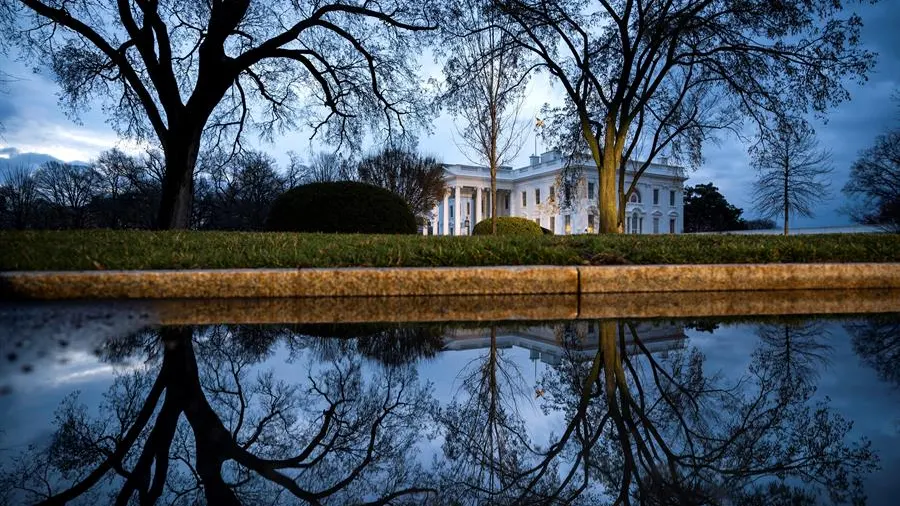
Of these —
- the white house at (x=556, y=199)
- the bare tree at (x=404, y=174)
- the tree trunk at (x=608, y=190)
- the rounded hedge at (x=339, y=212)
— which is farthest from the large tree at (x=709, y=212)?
the rounded hedge at (x=339, y=212)

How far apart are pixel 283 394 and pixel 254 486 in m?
0.89

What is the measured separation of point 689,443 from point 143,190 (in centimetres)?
4336

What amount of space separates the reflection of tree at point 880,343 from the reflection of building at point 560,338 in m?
0.97

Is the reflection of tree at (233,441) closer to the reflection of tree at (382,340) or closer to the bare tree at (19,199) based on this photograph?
the reflection of tree at (382,340)

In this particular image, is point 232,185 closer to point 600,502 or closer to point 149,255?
point 149,255

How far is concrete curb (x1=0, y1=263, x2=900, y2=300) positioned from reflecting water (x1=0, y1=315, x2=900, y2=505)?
1.61 meters

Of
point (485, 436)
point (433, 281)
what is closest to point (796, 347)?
point (485, 436)

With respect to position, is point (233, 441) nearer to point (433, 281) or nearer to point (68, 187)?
point (433, 281)


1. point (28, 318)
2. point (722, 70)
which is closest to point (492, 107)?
point (722, 70)

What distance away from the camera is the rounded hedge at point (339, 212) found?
12023mm

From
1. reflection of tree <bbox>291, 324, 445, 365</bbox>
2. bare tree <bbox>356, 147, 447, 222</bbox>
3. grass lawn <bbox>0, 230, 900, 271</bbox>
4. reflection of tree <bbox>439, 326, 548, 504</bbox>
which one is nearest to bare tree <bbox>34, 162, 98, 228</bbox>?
bare tree <bbox>356, 147, 447, 222</bbox>

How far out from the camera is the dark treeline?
35.4m

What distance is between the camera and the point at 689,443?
159 cm

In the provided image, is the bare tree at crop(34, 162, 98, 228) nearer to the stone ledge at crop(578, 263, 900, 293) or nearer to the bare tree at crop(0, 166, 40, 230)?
the bare tree at crop(0, 166, 40, 230)
